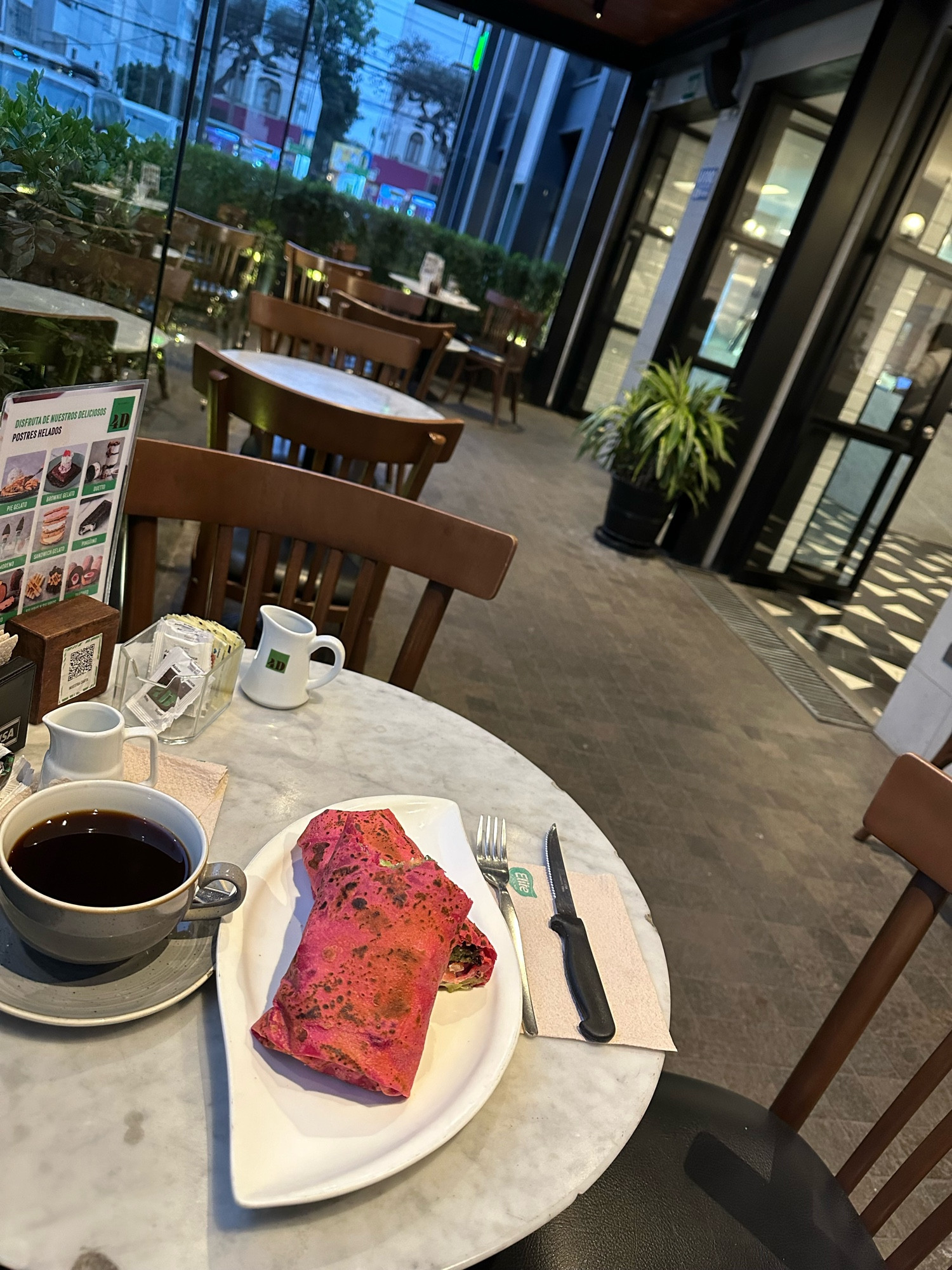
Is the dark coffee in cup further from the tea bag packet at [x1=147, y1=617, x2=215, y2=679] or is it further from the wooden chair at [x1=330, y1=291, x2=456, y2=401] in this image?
the wooden chair at [x1=330, y1=291, x2=456, y2=401]

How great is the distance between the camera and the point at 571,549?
4785mm

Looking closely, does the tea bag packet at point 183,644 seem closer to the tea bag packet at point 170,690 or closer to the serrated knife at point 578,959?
the tea bag packet at point 170,690

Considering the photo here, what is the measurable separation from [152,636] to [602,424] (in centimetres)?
461

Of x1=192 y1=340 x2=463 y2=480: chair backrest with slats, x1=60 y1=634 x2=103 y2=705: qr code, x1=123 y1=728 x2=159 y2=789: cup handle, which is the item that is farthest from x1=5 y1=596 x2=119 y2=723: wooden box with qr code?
x1=192 y1=340 x2=463 y2=480: chair backrest with slats

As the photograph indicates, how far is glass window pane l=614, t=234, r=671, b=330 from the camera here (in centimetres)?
785

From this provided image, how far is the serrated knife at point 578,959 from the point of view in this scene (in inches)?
27.3

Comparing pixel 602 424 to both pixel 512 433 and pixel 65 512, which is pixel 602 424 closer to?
pixel 512 433

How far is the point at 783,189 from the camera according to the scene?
5.66 metres

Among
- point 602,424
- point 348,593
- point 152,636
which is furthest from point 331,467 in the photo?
point 602,424

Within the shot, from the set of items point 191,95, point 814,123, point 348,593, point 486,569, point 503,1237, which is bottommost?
point 348,593

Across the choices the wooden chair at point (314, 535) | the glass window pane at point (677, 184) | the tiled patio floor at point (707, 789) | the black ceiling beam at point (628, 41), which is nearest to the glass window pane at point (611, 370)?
the glass window pane at point (677, 184)

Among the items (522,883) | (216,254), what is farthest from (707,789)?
(216,254)

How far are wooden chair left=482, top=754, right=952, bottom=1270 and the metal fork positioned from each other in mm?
341

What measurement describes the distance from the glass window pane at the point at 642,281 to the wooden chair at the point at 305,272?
312cm
